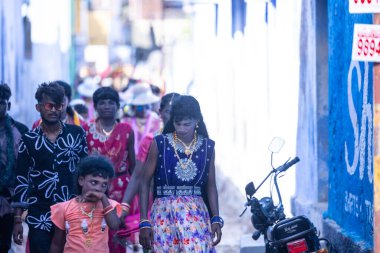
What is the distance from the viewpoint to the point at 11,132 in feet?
29.3

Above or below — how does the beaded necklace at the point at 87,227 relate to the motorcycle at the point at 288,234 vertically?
above

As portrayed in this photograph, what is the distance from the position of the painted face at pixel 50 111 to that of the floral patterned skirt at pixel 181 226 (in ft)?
3.47

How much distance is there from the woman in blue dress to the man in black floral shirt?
0.71m

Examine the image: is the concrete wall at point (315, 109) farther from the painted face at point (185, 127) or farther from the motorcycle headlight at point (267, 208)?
the painted face at point (185, 127)

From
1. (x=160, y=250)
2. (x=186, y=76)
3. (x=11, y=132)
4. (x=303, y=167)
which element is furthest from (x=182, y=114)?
(x=186, y=76)

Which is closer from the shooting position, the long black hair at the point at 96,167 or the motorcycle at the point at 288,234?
the long black hair at the point at 96,167

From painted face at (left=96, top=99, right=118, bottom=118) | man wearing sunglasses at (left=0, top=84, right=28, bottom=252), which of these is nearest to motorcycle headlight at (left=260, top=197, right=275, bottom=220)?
man wearing sunglasses at (left=0, top=84, right=28, bottom=252)

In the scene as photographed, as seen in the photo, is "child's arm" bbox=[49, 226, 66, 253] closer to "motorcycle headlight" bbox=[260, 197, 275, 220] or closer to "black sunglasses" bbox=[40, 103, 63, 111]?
"black sunglasses" bbox=[40, 103, 63, 111]

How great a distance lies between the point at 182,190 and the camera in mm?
7434

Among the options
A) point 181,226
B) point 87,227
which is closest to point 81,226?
point 87,227

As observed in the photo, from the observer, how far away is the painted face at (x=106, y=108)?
10062 millimetres

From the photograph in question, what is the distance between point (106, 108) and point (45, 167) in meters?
2.27

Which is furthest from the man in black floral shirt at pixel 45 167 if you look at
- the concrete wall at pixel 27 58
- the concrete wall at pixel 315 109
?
the concrete wall at pixel 27 58

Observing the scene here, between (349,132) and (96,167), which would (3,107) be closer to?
(96,167)
